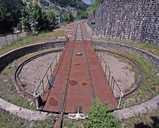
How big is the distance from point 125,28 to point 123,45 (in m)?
2.91

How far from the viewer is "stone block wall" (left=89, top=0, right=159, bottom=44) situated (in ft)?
63.0

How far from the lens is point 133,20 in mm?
21203

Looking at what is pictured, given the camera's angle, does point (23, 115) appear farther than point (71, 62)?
No

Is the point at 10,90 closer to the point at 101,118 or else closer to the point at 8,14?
the point at 101,118

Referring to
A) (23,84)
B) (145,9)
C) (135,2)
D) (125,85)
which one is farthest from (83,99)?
(135,2)

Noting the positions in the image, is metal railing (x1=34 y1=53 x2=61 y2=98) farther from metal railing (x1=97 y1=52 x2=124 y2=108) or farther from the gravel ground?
the gravel ground

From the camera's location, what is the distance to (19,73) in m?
15.8

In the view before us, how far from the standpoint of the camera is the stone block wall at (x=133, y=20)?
19.2 m

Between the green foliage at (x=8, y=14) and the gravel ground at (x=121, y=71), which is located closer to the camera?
the gravel ground at (x=121, y=71)

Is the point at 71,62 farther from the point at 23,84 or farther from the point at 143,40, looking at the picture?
the point at 143,40

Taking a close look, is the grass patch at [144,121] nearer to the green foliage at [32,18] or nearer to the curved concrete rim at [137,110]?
the curved concrete rim at [137,110]

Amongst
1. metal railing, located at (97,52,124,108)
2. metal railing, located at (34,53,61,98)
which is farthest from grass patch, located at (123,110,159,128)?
metal railing, located at (34,53,61,98)

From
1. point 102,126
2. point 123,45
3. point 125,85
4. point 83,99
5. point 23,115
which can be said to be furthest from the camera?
point 123,45

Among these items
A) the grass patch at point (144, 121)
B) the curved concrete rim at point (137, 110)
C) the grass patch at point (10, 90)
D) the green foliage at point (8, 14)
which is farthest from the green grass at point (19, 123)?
the green foliage at point (8, 14)
